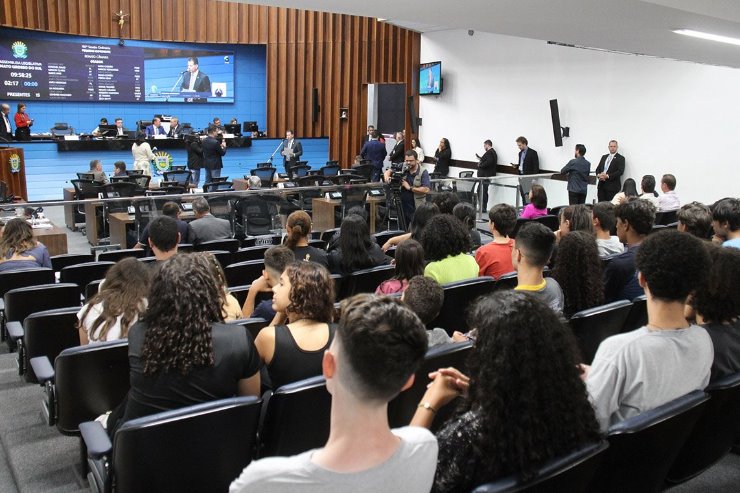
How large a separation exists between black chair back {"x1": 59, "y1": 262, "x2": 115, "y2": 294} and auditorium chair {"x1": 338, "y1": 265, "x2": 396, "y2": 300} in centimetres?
187

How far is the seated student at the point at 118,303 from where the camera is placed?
3.28m

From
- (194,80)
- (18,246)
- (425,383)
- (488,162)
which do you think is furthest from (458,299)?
(194,80)

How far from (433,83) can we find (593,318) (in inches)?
579

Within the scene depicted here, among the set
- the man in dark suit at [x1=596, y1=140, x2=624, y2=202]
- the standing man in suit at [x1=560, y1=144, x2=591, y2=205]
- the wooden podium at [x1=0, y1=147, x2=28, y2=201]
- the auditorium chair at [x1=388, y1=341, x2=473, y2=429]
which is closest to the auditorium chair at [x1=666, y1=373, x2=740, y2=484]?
the auditorium chair at [x1=388, y1=341, x2=473, y2=429]

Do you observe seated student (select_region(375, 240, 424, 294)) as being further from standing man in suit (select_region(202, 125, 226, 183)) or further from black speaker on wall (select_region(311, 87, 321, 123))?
black speaker on wall (select_region(311, 87, 321, 123))

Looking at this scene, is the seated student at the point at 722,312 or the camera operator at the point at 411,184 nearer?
the seated student at the point at 722,312

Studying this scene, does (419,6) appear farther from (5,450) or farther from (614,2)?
(5,450)

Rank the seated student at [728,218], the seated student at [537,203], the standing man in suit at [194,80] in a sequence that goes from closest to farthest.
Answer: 1. the seated student at [728,218]
2. the seated student at [537,203]
3. the standing man in suit at [194,80]

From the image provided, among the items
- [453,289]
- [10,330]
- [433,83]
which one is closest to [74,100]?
[433,83]

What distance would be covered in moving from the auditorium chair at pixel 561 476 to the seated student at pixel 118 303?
85.4 inches

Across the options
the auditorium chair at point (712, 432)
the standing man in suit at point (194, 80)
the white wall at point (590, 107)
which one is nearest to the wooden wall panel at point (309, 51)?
the standing man in suit at point (194, 80)

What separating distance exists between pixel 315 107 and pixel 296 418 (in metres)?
15.9

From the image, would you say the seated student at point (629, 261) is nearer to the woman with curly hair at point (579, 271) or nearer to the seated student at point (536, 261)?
the woman with curly hair at point (579, 271)

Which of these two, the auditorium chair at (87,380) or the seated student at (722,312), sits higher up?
the seated student at (722,312)
